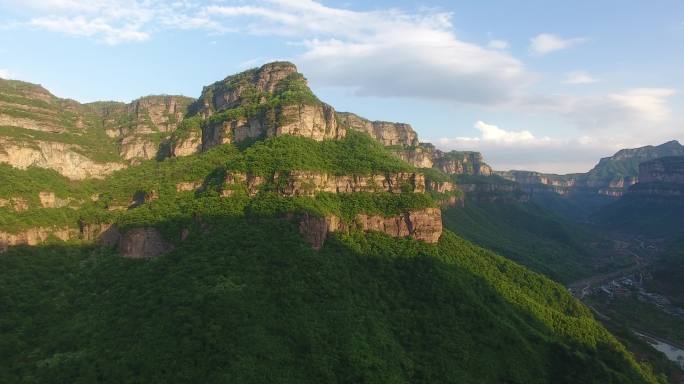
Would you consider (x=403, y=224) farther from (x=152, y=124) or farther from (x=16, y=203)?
(x=152, y=124)

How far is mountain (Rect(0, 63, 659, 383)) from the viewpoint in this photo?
5188 cm

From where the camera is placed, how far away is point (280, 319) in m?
55.4

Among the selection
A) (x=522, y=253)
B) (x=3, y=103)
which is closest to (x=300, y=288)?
(x=3, y=103)

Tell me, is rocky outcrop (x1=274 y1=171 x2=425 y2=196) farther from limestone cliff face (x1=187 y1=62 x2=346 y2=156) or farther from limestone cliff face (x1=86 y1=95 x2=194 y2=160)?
limestone cliff face (x1=86 y1=95 x2=194 y2=160)

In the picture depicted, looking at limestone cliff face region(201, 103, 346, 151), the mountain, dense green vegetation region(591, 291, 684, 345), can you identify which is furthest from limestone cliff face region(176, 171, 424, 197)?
dense green vegetation region(591, 291, 684, 345)

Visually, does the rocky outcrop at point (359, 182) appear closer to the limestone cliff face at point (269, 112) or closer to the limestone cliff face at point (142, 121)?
the limestone cliff face at point (269, 112)

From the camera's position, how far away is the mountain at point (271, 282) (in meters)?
51.9

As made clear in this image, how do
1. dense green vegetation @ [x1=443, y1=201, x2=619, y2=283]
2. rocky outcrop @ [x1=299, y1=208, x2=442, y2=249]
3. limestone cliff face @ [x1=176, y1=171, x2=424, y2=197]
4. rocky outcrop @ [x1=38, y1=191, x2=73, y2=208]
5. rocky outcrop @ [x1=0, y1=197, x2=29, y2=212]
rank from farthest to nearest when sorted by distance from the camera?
dense green vegetation @ [x1=443, y1=201, x2=619, y2=283] < rocky outcrop @ [x1=38, y1=191, x2=73, y2=208] < rocky outcrop @ [x1=0, y1=197, x2=29, y2=212] < rocky outcrop @ [x1=299, y1=208, x2=442, y2=249] < limestone cliff face @ [x1=176, y1=171, x2=424, y2=197]

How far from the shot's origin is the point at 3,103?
103 m

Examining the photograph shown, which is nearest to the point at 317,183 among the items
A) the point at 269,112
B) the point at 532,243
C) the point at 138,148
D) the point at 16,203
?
the point at 269,112

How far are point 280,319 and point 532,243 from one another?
5570 inches

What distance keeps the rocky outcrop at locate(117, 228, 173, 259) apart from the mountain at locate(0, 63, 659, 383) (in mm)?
250

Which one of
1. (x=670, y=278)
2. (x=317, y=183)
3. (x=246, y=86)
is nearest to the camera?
(x=317, y=183)

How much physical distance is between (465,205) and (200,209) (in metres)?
138
